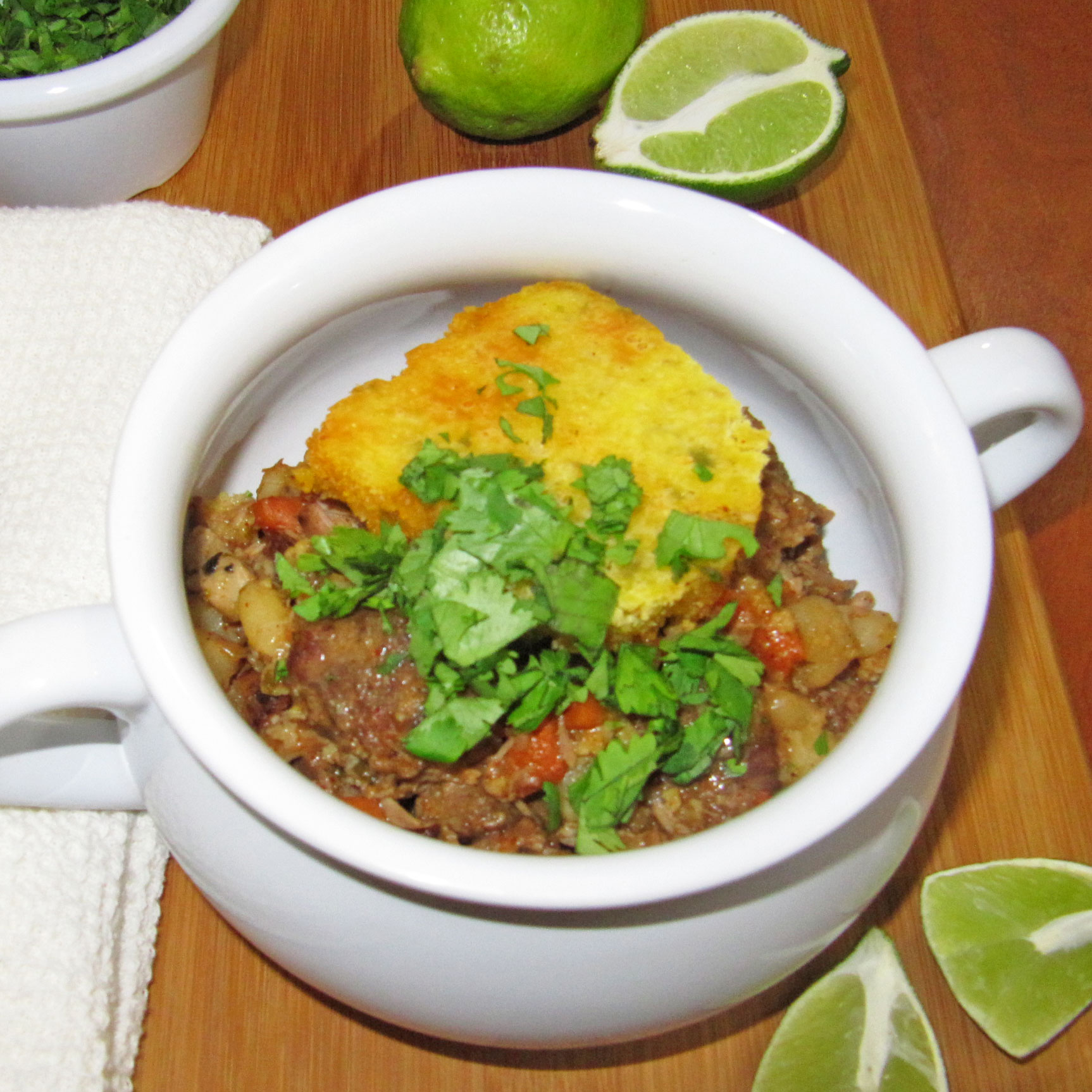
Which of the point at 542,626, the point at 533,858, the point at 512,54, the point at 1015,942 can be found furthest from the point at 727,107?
the point at 533,858

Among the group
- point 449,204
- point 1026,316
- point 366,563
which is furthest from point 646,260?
point 1026,316

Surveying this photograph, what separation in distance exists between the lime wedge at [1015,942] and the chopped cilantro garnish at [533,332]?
74 centimetres

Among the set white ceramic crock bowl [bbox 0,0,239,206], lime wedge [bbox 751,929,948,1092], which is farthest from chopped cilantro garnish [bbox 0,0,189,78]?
lime wedge [bbox 751,929,948,1092]

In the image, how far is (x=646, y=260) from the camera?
951 mm

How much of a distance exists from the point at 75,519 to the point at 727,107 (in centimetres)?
107

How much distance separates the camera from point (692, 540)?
2.95 ft

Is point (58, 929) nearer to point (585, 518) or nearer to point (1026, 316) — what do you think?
point (585, 518)

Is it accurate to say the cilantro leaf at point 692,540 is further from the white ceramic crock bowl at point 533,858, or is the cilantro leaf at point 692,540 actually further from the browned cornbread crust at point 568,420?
the white ceramic crock bowl at point 533,858

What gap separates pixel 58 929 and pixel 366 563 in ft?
1.75

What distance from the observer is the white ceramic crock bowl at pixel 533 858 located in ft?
2.36

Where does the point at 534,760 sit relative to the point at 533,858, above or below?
below

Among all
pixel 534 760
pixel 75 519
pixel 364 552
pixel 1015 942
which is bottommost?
pixel 1015 942

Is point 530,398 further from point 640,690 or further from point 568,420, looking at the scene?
point 640,690

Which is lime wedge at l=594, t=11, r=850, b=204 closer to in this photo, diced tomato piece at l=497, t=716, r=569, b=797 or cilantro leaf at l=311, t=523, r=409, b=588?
cilantro leaf at l=311, t=523, r=409, b=588
